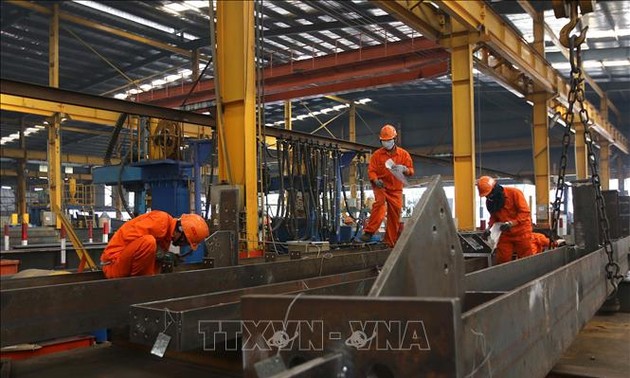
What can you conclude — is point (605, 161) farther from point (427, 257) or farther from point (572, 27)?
point (427, 257)

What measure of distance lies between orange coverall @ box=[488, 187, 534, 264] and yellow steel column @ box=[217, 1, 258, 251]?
2.73 m

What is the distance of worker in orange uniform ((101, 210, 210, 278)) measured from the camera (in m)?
3.93

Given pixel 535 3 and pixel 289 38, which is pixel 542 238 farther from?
pixel 289 38

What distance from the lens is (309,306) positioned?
1.49 metres

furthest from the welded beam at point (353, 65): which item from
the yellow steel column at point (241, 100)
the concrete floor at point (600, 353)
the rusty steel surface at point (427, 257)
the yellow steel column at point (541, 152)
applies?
the rusty steel surface at point (427, 257)

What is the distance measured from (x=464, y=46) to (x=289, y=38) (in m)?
6.53

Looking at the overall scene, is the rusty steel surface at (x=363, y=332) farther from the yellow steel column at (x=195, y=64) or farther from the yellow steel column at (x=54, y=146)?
the yellow steel column at (x=195, y=64)

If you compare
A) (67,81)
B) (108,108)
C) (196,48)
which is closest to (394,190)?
(108,108)

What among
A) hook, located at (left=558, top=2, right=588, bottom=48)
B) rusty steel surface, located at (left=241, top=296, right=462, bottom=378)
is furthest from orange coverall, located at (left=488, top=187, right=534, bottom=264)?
rusty steel surface, located at (left=241, top=296, right=462, bottom=378)

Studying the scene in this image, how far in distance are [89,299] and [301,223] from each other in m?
7.10

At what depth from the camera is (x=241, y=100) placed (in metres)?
6.12

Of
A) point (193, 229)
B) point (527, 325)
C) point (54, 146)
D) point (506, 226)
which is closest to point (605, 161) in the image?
point (506, 226)

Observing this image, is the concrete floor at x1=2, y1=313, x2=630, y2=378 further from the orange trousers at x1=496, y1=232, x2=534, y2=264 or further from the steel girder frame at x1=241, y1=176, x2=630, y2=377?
the orange trousers at x1=496, y1=232, x2=534, y2=264

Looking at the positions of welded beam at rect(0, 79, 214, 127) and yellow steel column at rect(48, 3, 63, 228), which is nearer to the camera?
welded beam at rect(0, 79, 214, 127)
